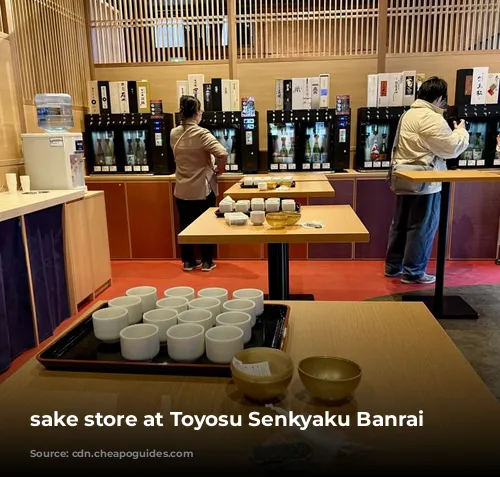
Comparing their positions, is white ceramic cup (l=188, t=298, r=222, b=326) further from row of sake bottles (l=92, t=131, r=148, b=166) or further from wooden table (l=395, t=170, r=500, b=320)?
row of sake bottles (l=92, t=131, r=148, b=166)

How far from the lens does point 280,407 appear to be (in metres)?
0.94

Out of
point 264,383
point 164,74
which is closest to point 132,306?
point 264,383

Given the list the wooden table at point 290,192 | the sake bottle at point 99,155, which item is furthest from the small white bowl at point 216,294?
the sake bottle at point 99,155

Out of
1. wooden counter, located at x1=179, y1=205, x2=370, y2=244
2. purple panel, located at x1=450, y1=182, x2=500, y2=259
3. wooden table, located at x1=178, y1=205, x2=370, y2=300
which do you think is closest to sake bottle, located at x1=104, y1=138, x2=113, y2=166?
wooden table, located at x1=178, y1=205, x2=370, y2=300

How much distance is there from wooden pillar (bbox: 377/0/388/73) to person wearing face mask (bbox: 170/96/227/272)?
2.13 metres

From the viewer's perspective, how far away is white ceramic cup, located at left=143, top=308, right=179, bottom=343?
1197 millimetres

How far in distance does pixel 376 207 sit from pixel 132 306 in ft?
13.4

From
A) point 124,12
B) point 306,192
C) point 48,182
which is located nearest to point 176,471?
point 306,192

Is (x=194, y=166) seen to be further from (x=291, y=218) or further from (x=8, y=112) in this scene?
(x=291, y=218)

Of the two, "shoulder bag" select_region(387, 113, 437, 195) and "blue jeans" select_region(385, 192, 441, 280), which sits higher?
"shoulder bag" select_region(387, 113, 437, 195)

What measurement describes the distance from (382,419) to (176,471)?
376 millimetres

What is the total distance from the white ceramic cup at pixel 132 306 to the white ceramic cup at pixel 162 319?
5cm

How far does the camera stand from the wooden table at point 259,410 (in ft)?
2.62

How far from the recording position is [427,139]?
12.8 feet
